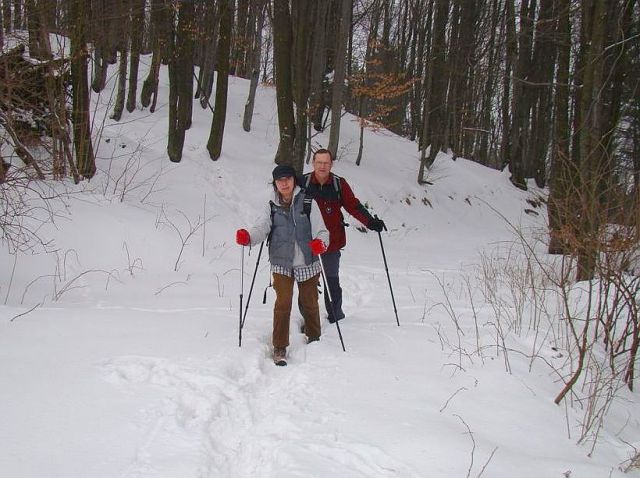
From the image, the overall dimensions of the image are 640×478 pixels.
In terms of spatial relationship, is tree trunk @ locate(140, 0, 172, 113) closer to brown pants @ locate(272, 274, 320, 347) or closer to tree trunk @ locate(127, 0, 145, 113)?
tree trunk @ locate(127, 0, 145, 113)

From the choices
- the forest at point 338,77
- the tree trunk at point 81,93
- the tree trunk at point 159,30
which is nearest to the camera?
the forest at point 338,77

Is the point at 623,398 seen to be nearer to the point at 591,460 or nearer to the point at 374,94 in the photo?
the point at 591,460

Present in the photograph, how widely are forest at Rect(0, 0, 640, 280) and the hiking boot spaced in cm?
261

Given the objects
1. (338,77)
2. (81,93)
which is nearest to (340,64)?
(338,77)

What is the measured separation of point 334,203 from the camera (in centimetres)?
537

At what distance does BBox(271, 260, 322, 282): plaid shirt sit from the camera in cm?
462

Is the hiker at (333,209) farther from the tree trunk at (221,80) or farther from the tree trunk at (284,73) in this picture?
the tree trunk at (221,80)

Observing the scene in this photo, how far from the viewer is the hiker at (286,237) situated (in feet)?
14.6

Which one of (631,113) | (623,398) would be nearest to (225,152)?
(623,398)

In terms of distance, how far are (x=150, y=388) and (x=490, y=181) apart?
20495 millimetres

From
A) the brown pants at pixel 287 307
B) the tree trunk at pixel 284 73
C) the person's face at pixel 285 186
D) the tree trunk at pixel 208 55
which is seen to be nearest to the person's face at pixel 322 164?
the person's face at pixel 285 186

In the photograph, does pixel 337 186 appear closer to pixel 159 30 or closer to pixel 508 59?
pixel 159 30

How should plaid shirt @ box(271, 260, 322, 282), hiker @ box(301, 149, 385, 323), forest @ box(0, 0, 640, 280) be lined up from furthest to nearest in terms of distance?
forest @ box(0, 0, 640, 280) < hiker @ box(301, 149, 385, 323) < plaid shirt @ box(271, 260, 322, 282)

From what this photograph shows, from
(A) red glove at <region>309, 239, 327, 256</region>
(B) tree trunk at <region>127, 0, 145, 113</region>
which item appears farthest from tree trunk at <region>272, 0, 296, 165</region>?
(A) red glove at <region>309, 239, 327, 256</region>
